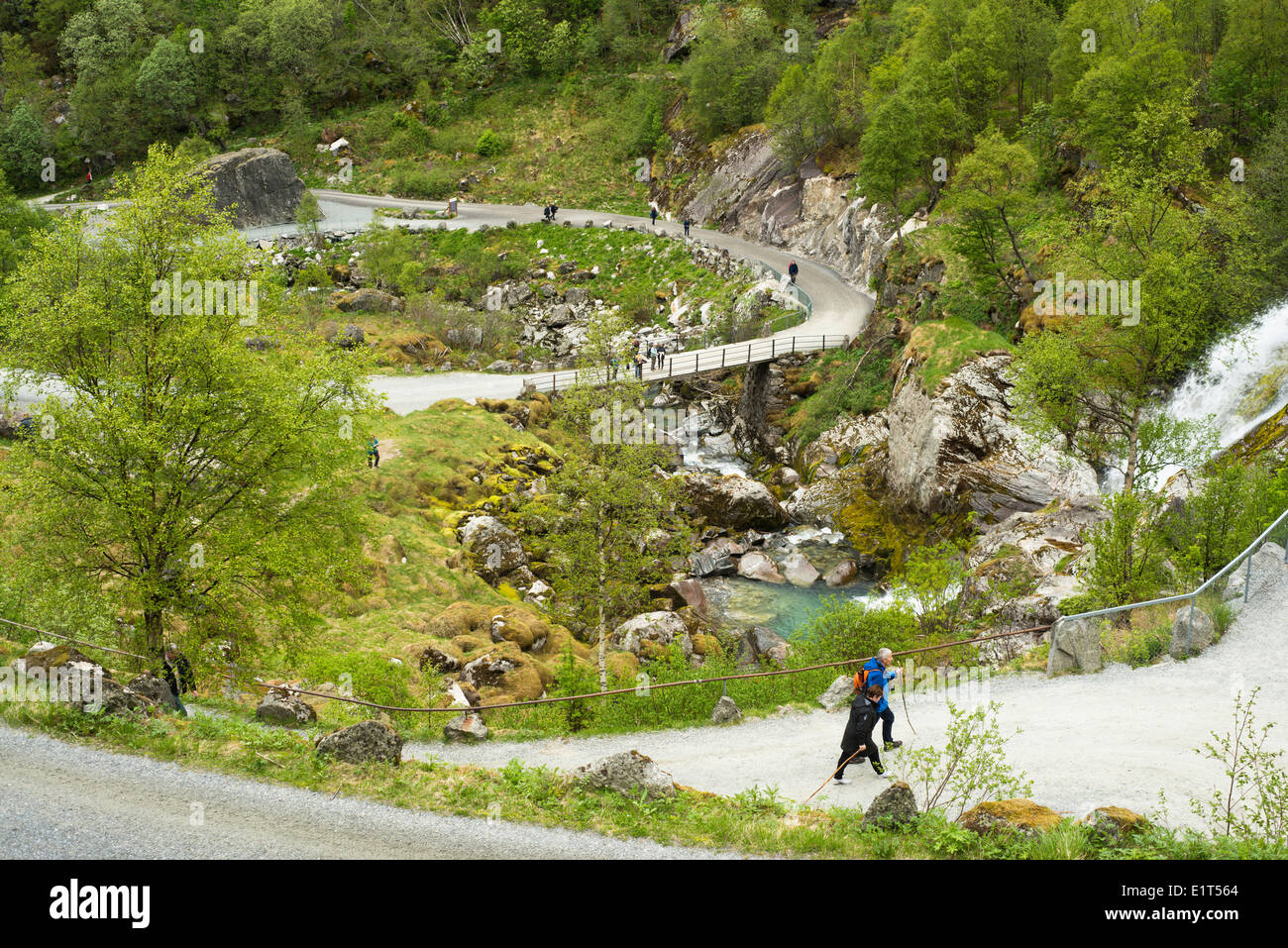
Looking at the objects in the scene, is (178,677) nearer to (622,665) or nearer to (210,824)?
(210,824)

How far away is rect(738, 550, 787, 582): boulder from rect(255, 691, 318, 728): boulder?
1791 cm

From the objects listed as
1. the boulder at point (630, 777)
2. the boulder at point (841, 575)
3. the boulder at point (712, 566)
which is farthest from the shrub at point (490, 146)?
the boulder at point (630, 777)

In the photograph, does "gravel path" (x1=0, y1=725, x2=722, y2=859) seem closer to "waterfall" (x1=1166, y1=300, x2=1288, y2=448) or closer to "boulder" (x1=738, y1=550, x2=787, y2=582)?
"boulder" (x1=738, y1=550, x2=787, y2=582)

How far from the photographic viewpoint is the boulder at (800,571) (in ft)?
101

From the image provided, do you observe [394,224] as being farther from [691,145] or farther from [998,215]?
[998,215]

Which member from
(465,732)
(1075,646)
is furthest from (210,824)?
(1075,646)

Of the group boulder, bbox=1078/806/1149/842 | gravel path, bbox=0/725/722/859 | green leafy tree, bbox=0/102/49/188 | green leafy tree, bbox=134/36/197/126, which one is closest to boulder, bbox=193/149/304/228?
green leafy tree, bbox=134/36/197/126

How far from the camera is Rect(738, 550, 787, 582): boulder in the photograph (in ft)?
102

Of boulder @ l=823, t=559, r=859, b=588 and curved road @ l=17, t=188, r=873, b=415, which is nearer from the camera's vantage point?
boulder @ l=823, t=559, r=859, b=588

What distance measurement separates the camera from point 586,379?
74.2ft

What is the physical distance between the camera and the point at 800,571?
31.1 m

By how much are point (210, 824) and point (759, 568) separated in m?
22.7
